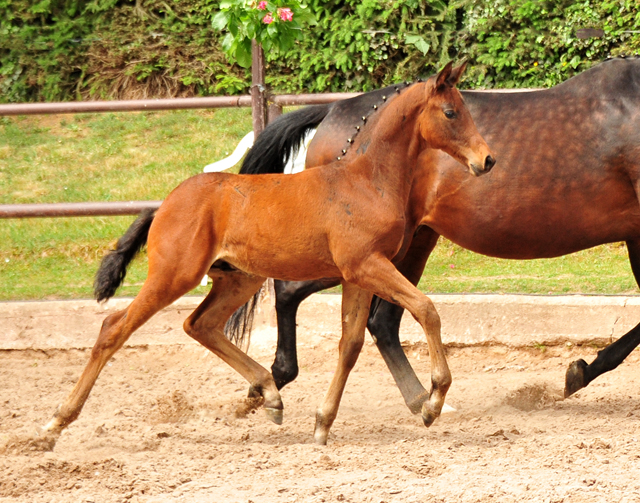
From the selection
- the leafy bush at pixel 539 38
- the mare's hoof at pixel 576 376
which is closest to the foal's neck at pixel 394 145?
the mare's hoof at pixel 576 376

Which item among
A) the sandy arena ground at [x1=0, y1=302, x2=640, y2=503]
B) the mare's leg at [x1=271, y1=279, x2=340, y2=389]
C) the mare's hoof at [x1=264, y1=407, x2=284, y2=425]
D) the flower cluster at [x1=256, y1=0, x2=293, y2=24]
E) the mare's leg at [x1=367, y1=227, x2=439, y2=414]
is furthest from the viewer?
the flower cluster at [x1=256, y1=0, x2=293, y2=24]

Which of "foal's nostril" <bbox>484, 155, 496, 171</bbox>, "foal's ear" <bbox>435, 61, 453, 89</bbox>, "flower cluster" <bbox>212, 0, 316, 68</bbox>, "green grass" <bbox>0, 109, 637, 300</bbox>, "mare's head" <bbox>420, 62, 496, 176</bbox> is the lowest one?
"green grass" <bbox>0, 109, 637, 300</bbox>

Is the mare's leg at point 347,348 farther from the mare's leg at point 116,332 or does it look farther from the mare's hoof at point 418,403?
the mare's leg at point 116,332

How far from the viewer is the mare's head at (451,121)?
11.0 feet

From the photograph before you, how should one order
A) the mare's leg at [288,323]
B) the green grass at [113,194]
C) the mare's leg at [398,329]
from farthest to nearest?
the green grass at [113,194] < the mare's leg at [288,323] < the mare's leg at [398,329]

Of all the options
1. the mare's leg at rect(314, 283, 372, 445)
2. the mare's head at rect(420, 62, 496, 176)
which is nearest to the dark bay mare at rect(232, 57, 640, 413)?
the mare's leg at rect(314, 283, 372, 445)

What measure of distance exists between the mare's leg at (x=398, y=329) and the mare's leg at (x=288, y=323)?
1.14 feet

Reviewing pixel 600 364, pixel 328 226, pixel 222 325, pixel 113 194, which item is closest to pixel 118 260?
pixel 222 325

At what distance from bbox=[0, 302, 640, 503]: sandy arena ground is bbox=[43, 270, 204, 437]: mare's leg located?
161mm

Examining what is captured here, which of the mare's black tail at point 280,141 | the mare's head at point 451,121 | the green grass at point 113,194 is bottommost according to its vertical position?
the green grass at point 113,194

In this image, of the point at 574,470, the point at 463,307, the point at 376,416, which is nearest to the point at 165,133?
the point at 463,307

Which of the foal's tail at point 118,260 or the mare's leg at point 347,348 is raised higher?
the foal's tail at point 118,260

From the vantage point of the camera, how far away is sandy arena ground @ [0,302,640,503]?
113 inches

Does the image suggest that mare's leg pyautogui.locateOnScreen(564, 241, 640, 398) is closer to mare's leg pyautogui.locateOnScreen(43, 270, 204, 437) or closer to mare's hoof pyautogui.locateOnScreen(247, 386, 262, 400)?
mare's hoof pyautogui.locateOnScreen(247, 386, 262, 400)
